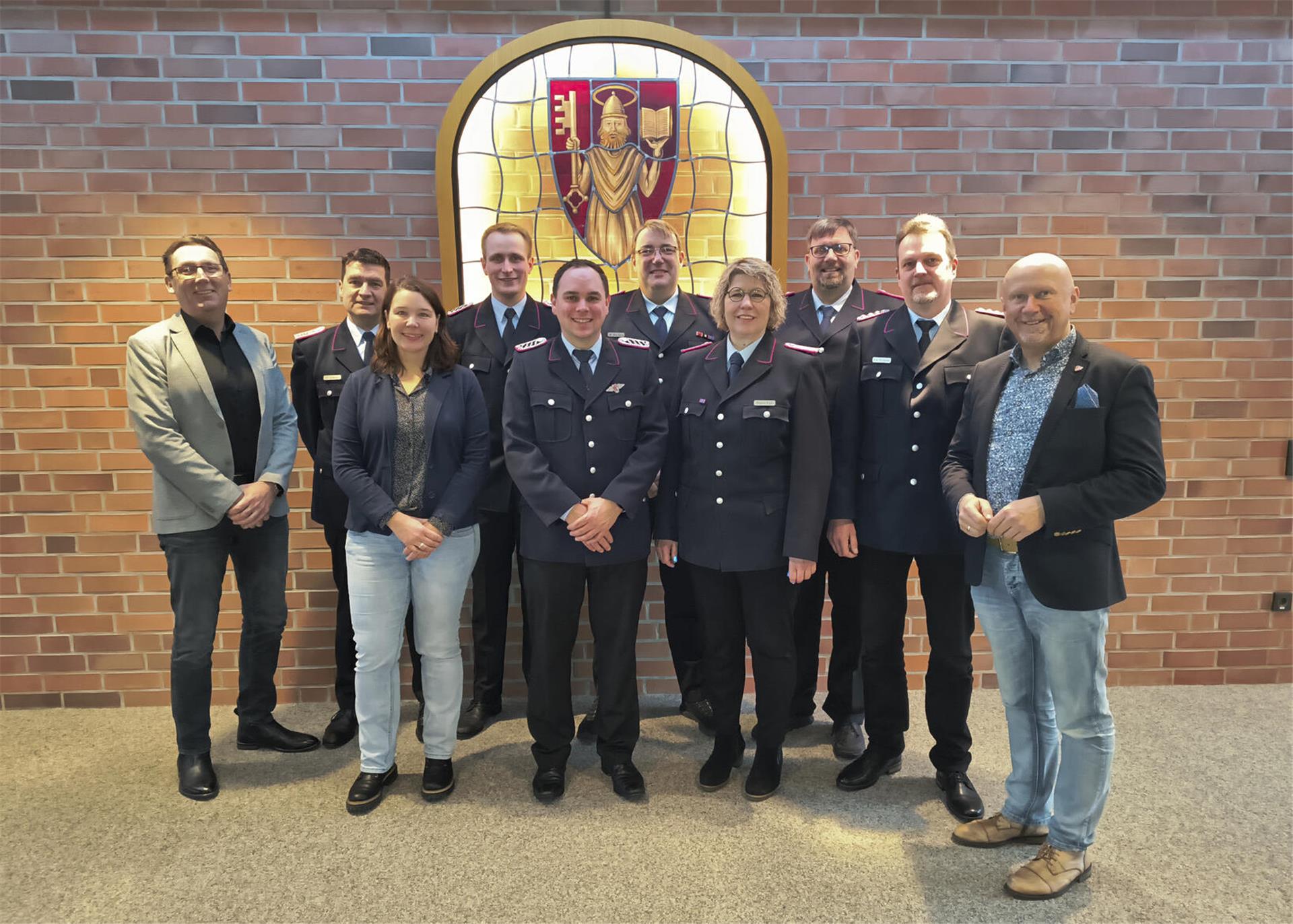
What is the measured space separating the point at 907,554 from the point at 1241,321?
7.43 feet

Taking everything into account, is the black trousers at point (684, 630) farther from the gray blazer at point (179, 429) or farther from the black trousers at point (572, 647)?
the gray blazer at point (179, 429)

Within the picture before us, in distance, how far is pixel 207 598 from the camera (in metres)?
2.79

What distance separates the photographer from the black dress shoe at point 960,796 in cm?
254

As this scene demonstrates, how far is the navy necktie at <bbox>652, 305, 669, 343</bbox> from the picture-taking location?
3.08m

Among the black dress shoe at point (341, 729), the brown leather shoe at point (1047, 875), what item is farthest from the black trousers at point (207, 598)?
the brown leather shoe at point (1047, 875)

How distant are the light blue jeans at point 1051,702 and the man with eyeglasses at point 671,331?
3.51 feet

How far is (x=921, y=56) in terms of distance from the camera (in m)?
3.39

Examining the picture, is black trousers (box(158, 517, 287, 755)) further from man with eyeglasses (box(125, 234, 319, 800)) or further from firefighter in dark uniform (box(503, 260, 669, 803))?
firefighter in dark uniform (box(503, 260, 669, 803))

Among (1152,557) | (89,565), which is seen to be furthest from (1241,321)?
(89,565)

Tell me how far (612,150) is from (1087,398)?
224cm

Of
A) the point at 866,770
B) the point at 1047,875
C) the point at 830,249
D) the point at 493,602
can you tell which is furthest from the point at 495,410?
the point at 1047,875

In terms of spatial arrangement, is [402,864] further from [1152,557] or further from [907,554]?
[1152,557]

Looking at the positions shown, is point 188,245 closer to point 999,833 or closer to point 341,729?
point 341,729

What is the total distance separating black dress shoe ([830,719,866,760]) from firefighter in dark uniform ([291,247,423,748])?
1.64 m
